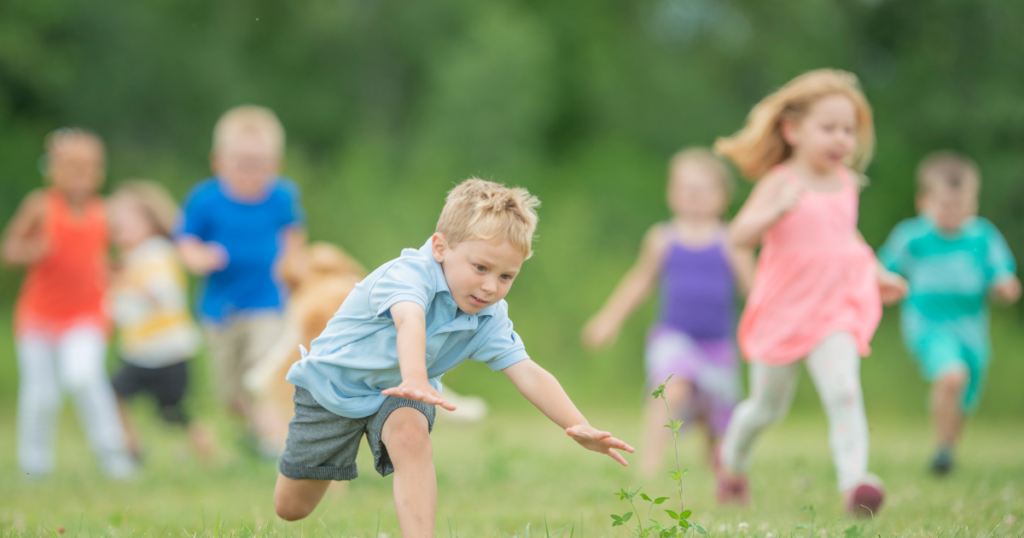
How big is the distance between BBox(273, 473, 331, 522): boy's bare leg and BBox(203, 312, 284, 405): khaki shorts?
11.8 ft

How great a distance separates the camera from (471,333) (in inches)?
130

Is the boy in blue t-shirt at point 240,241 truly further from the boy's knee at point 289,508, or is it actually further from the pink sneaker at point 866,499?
the pink sneaker at point 866,499

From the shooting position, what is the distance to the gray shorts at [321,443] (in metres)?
3.38

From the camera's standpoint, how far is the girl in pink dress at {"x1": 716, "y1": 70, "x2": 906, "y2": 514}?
4.31 m

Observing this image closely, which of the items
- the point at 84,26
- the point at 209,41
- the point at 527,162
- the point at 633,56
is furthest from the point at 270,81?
the point at 633,56

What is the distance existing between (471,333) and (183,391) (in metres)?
4.83

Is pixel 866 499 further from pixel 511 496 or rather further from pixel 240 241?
pixel 240 241

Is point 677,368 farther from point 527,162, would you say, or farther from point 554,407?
point 527,162

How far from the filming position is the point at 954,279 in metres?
6.56

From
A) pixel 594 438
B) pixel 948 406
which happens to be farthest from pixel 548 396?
pixel 948 406

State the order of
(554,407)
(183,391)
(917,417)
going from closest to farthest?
(554,407) → (183,391) → (917,417)

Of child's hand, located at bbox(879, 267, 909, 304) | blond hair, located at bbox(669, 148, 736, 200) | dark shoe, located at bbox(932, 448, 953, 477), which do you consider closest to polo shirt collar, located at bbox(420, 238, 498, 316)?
child's hand, located at bbox(879, 267, 909, 304)

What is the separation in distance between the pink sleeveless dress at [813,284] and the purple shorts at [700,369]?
1.79 m

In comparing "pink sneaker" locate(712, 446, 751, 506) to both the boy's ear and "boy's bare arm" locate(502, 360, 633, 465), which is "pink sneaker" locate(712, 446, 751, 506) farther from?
the boy's ear
